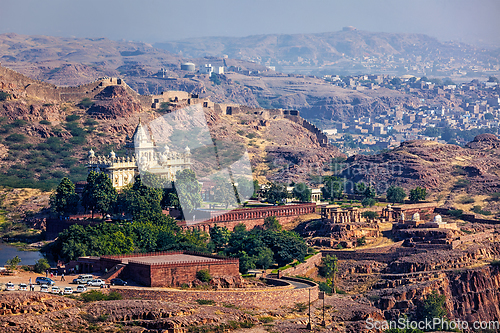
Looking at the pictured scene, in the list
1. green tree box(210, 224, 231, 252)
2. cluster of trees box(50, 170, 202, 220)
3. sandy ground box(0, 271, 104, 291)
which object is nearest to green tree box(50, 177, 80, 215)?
cluster of trees box(50, 170, 202, 220)

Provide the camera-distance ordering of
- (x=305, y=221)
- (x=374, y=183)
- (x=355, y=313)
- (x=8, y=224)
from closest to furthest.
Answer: (x=355, y=313)
(x=8, y=224)
(x=305, y=221)
(x=374, y=183)

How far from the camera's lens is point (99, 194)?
317 feet

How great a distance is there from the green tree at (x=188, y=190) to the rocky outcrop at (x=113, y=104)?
1731 inches

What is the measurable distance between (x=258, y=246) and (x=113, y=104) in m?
66.3

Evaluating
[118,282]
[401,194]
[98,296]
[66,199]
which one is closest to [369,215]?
[401,194]

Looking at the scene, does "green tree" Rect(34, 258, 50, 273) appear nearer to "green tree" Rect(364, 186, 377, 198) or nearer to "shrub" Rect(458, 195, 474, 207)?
"green tree" Rect(364, 186, 377, 198)

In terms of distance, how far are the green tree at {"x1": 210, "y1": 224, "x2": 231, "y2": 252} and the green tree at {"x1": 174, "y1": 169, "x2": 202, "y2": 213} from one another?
6.64 metres

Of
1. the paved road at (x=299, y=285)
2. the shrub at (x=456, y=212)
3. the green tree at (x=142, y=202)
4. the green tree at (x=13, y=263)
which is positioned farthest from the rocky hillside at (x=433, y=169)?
the green tree at (x=13, y=263)

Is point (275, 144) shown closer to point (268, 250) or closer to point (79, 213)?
point (79, 213)

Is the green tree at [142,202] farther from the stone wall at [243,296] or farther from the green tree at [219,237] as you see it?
the stone wall at [243,296]

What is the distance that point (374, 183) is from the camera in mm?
131000

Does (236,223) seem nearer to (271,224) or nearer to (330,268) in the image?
(271,224)

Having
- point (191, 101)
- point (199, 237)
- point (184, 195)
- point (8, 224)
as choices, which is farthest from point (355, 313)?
point (191, 101)

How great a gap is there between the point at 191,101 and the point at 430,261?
78128mm
